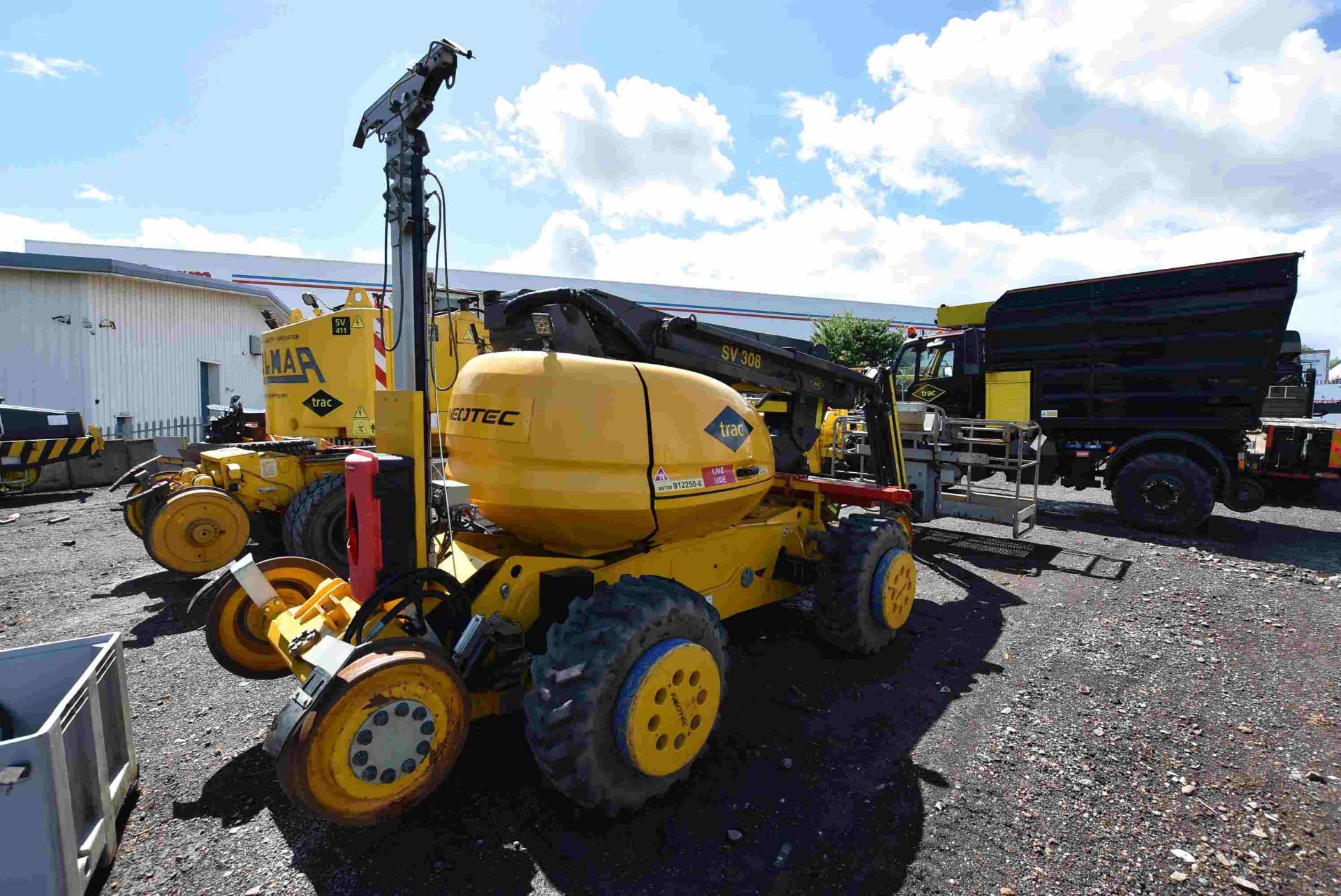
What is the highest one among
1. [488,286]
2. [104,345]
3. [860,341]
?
[488,286]

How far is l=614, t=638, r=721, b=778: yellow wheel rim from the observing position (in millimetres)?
2537

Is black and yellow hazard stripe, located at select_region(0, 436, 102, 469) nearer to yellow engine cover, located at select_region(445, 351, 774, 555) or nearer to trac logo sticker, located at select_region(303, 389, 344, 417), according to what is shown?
trac logo sticker, located at select_region(303, 389, 344, 417)

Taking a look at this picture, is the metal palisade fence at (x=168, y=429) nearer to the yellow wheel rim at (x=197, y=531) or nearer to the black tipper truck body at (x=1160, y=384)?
the yellow wheel rim at (x=197, y=531)

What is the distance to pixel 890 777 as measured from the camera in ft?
10.1

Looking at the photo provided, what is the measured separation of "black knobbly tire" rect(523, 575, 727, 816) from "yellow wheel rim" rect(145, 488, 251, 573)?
489cm

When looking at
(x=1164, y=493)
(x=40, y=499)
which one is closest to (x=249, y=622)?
(x=1164, y=493)

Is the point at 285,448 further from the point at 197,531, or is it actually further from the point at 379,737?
the point at 379,737

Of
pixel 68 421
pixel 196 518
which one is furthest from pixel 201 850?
pixel 68 421

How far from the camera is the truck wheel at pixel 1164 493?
8.26 metres

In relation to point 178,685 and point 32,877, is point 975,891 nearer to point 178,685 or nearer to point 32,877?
point 32,877

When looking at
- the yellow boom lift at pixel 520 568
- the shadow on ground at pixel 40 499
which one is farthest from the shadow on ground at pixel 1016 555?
the shadow on ground at pixel 40 499

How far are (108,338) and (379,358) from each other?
1344 cm

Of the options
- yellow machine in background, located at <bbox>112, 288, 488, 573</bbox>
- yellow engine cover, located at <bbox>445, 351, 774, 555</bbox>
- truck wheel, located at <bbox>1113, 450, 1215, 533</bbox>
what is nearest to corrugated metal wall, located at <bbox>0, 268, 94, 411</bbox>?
yellow machine in background, located at <bbox>112, 288, 488, 573</bbox>

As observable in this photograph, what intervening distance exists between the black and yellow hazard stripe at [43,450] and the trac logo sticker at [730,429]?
12922mm
